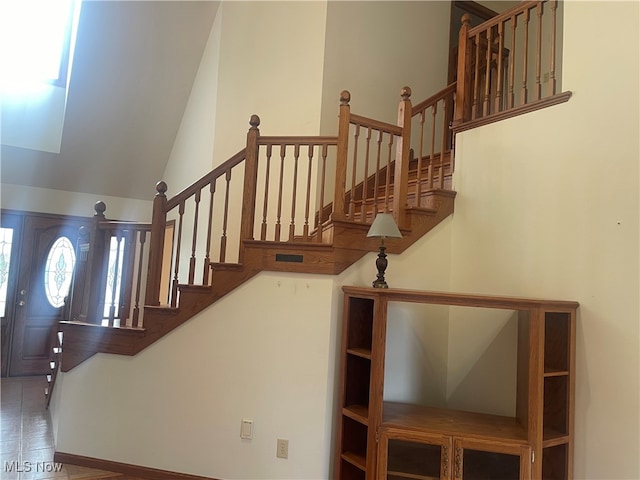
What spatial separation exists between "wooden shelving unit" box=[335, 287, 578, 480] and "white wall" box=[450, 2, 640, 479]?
124 millimetres

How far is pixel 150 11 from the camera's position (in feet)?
15.7

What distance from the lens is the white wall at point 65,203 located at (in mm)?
5344

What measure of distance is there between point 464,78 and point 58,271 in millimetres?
5289

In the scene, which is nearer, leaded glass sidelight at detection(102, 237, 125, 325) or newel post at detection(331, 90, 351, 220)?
newel post at detection(331, 90, 351, 220)

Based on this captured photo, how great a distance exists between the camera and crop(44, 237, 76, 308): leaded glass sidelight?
5.70 meters

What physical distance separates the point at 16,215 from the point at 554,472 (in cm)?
599

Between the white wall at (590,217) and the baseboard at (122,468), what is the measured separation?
2.52 meters

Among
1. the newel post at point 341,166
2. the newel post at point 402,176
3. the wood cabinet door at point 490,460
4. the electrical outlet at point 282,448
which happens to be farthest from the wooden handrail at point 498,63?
the electrical outlet at point 282,448

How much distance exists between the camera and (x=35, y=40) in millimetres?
5109

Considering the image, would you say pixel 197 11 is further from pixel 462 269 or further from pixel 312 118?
pixel 462 269

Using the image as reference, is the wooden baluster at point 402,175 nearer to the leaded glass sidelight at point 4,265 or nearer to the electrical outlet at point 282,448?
the electrical outlet at point 282,448

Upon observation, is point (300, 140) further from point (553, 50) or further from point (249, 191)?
point (553, 50)

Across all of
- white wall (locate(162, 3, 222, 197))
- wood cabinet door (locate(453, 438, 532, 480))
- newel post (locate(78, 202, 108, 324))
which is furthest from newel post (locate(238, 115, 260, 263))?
wood cabinet door (locate(453, 438, 532, 480))

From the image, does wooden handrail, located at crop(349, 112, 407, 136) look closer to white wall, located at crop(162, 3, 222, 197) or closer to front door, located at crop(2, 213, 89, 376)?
white wall, located at crop(162, 3, 222, 197)
